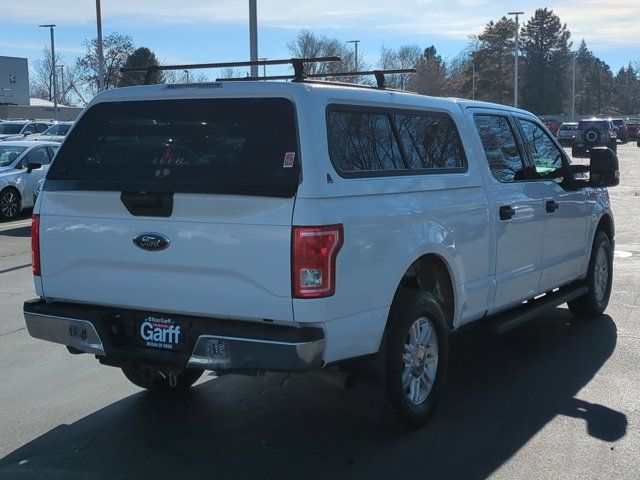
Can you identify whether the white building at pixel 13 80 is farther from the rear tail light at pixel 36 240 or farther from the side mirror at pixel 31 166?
the rear tail light at pixel 36 240

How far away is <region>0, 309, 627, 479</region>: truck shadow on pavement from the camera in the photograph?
434cm

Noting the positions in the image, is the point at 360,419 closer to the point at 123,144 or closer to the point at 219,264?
the point at 219,264

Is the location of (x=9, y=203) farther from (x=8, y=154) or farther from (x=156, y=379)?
(x=156, y=379)

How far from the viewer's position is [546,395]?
5594 mm

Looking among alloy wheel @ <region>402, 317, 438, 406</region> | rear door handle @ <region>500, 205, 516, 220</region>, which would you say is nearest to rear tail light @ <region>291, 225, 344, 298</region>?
alloy wheel @ <region>402, 317, 438, 406</region>

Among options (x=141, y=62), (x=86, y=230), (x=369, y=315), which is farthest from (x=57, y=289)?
(x=141, y=62)

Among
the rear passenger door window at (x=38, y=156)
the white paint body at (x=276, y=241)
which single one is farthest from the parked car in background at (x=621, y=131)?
the white paint body at (x=276, y=241)

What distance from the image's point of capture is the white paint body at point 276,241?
159 inches

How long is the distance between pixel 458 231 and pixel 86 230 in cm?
238

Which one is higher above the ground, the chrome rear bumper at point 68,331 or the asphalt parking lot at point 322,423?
the chrome rear bumper at point 68,331

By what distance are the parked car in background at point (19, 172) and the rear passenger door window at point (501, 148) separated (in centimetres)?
1203

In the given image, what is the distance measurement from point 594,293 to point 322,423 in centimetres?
387

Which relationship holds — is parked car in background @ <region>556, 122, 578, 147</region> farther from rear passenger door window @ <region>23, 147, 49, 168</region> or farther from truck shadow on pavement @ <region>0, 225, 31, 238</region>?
truck shadow on pavement @ <region>0, 225, 31, 238</region>

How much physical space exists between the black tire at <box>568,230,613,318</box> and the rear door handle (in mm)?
2126
